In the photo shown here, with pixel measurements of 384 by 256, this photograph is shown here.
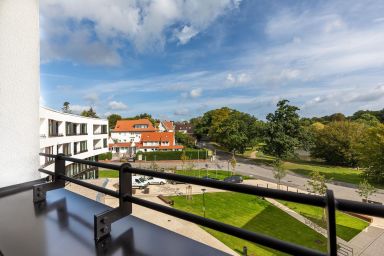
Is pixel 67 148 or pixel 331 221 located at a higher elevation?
pixel 331 221

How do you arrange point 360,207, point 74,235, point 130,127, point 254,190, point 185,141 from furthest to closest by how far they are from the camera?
point 185,141 < point 130,127 < point 74,235 < point 254,190 < point 360,207

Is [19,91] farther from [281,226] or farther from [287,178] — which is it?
[287,178]

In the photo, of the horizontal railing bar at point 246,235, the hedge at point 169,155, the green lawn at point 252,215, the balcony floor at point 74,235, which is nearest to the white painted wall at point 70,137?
the balcony floor at point 74,235

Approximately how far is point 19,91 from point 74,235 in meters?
1.69

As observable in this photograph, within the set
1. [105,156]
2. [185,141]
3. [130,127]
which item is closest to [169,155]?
[105,156]

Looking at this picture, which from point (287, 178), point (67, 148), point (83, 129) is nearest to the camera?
point (67, 148)

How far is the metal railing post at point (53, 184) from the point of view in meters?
1.89

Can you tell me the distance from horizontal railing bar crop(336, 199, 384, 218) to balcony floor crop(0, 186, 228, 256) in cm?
57

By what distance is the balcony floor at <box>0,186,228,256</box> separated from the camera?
1118 millimetres

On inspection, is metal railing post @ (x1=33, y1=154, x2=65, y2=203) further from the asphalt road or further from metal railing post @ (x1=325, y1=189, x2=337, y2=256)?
the asphalt road

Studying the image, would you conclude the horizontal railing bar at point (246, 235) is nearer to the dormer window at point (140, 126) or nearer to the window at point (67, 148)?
→ the window at point (67, 148)

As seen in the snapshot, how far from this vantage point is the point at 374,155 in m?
24.7

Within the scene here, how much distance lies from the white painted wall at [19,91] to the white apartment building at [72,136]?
27.2ft

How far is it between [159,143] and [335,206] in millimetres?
40347
